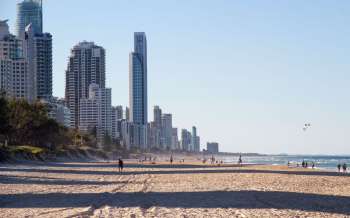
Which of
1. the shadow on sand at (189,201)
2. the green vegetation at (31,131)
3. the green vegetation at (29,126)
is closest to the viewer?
the shadow on sand at (189,201)

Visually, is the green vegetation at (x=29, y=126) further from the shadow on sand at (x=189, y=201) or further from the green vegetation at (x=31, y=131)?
the shadow on sand at (x=189, y=201)

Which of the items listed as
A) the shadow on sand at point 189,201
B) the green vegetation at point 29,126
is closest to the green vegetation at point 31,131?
the green vegetation at point 29,126

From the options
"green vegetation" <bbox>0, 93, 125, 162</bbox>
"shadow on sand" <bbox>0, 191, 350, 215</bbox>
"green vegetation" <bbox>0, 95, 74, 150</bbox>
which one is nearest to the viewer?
"shadow on sand" <bbox>0, 191, 350, 215</bbox>

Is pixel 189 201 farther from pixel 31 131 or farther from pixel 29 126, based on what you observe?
pixel 31 131

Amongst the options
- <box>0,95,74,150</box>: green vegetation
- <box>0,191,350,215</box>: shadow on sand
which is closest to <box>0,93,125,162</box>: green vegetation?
<box>0,95,74,150</box>: green vegetation

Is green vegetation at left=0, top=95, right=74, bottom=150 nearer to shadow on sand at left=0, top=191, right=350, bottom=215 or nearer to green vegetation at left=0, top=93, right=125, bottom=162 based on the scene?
green vegetation at left=0, top=93, right=125, bottom=162

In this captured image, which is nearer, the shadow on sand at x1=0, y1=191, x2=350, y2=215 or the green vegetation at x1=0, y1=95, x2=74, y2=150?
the shadow on sand at x1=0, y1=191, x2=350, y2=215

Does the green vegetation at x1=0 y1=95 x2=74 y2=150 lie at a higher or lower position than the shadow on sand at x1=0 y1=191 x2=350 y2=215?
higher

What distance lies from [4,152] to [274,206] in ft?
172

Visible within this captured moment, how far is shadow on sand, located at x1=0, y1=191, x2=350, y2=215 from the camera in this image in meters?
20.2

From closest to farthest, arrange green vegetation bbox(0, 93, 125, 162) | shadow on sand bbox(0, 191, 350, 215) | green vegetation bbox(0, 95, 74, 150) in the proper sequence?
shadow on sand bbox(0, 191, 350, 215)
green vegetation bbox(0, 93, 125, 162)
green vegetation bbox(0, 95, 74, 150)

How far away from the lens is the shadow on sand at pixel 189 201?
20211mm

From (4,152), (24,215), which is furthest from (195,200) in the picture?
(4,152)

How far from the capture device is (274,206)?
20.4m
